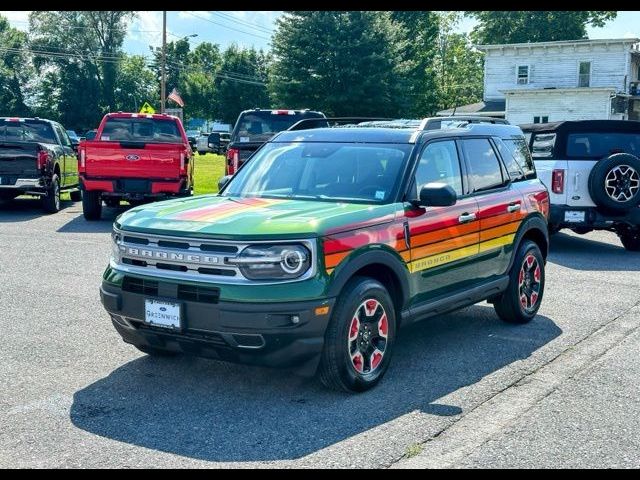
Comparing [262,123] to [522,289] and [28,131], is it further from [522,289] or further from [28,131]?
[522,289]

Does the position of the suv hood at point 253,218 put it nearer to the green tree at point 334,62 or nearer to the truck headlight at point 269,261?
the truck headlight at point 269,261

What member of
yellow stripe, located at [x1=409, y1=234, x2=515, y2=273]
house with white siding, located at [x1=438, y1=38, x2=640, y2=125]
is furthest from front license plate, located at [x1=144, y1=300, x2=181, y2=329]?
house with white siding, located at [x1=438, y1=38, x2=640, y2=125]

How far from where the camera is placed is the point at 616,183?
1141 cm

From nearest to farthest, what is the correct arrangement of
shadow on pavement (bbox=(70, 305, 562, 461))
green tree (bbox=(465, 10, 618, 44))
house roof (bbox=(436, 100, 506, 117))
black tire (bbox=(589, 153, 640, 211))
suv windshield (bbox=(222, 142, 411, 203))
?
1. shadow on pavement (bbox=(70, 305, 562, 461))
2. suv windshield (bbox=(222, 142, 411, 203))
3. black tire (bbox=(589, 153, 640, 211))
4. house roof (bbox=(436, 100, 506, 117))
5. green tree (bbox=(465, 10, 618, 44))

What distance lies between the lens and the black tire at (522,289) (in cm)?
725

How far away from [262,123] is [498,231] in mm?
10568

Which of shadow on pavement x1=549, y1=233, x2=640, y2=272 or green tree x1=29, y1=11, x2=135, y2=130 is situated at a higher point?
green tree x1=29, y1=11, x2=135, y2=130

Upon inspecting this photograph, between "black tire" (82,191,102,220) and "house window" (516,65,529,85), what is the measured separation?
37149 millimetres

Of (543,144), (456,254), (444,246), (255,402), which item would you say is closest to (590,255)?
(543,144)

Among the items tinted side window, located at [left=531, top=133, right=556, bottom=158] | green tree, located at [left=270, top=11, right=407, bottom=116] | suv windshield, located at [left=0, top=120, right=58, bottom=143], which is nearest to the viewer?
tinted side window, located at [left=531, top=133, right=556, bottom=158]

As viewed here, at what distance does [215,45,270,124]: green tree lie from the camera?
274ft

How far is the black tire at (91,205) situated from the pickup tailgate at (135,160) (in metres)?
0.67

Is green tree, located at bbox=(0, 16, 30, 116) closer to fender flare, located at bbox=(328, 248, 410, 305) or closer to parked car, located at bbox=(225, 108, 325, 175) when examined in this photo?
parked car, located at bbox=(225, 108, 325, 175)
